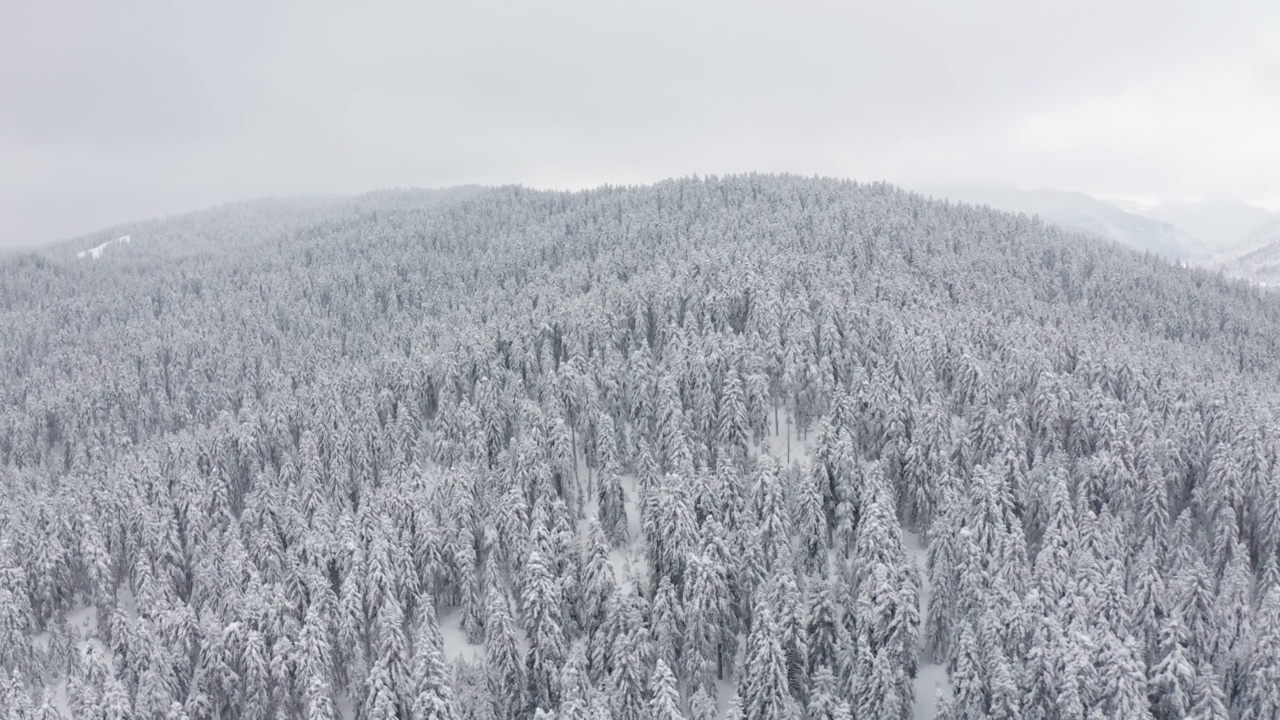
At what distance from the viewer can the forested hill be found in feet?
146

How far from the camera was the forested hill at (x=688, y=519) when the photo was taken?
4453 cm

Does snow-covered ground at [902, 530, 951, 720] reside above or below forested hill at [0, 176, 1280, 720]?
below

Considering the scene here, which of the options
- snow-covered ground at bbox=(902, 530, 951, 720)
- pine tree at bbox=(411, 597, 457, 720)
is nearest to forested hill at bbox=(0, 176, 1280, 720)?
pine tree at bbox=(411, 597, 457, 720)

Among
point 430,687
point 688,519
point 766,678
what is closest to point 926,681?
point 766,678

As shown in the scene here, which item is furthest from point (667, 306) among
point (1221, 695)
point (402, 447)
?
point (1221, 695)

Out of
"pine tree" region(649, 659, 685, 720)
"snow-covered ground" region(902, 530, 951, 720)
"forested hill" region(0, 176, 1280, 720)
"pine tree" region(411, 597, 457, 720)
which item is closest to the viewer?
"pine tree" region(649, 659, 685, 720)

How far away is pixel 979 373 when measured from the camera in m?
68.8

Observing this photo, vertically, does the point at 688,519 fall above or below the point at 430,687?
above

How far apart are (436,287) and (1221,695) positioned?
145375 millimetres

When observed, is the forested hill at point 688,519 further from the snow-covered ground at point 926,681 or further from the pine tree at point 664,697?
the snow-covered ground at point 926,681

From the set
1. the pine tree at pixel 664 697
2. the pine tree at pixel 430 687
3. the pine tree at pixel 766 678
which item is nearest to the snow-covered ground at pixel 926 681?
the pine tree at pixel 766 678

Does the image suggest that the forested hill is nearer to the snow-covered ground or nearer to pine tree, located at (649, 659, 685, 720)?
pine tree, located at (649, 659, 685, 720)

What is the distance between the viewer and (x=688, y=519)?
54906mm

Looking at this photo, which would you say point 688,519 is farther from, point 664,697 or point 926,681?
point 926,681
